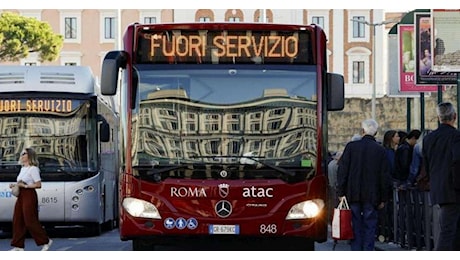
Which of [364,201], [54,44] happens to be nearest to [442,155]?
[364,201]

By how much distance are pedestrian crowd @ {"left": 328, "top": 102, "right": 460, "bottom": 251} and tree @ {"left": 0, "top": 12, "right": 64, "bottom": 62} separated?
74.2 metres

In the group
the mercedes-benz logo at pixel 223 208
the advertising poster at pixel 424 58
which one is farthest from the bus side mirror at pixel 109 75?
the advertising poster at pixel 424 58

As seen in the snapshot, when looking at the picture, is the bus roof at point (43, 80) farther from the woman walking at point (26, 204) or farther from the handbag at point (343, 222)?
the handbag at point (343, 222)

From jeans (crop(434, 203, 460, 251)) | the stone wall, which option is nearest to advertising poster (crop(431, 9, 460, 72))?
jeans (crop(434, 203, 460, 251))

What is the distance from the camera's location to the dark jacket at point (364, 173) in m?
15.8

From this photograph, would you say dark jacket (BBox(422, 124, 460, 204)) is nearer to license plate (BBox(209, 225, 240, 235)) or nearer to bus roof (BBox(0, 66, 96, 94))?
license plate (BBox(209, 225, 240, 235))

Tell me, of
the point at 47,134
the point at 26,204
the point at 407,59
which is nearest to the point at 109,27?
the point at 407,59

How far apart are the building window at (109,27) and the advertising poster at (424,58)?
8062cm

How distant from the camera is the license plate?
1542 cm

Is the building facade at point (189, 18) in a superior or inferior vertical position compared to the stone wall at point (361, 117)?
superior

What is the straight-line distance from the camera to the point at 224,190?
15.4 meters

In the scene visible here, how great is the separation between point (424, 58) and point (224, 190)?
1148 cm

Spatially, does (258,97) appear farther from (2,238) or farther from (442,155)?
(2,238)

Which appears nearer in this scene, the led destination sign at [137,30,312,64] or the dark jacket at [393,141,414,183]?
the led destination sign at [137,30,312,64]
